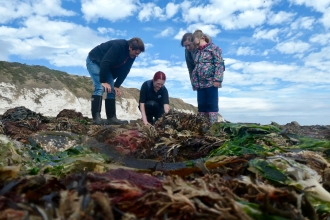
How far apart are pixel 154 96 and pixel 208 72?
1.57 m

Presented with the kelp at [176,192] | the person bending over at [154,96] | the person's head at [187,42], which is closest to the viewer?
the kelp at [176,192]

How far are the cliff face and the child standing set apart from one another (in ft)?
75.0

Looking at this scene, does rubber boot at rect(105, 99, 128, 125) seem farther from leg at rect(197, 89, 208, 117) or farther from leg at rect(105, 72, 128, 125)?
leg at rect(197, 89, 208, 117)

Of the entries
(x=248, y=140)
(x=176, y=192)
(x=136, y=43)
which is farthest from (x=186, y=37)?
(x=176, y=192)

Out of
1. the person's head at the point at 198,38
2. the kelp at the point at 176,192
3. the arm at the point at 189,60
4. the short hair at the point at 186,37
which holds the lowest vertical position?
the kelp at the point at 176,192

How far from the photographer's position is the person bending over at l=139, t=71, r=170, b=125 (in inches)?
266

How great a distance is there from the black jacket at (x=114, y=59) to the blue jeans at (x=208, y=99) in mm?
1942

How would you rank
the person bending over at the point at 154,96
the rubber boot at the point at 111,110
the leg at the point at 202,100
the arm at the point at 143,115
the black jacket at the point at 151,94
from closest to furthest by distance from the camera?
the leg at the point at 202,100 → the arm at the point at 143,115 → the person bending over at the point at 154,96 → the black jacket at the point at 151,94 → the rubber boot at the point at 111,110

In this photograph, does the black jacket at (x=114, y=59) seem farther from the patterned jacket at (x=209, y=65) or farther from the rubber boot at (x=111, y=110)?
the patterned jacket at (x=209, y=65)

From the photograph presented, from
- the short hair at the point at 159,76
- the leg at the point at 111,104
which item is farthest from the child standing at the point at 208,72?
the leg at the point at 111,104

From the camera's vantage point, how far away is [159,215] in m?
1.15

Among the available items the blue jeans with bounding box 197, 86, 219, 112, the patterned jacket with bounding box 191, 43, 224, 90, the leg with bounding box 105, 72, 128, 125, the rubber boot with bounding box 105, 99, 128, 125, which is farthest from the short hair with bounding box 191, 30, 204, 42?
the rubber boot with bounding box 105, 99, 128, 125

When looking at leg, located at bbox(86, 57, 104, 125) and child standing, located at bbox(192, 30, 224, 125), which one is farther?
leg, located at bbox(86, 57, 104, 125)

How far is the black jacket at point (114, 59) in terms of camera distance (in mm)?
7002
